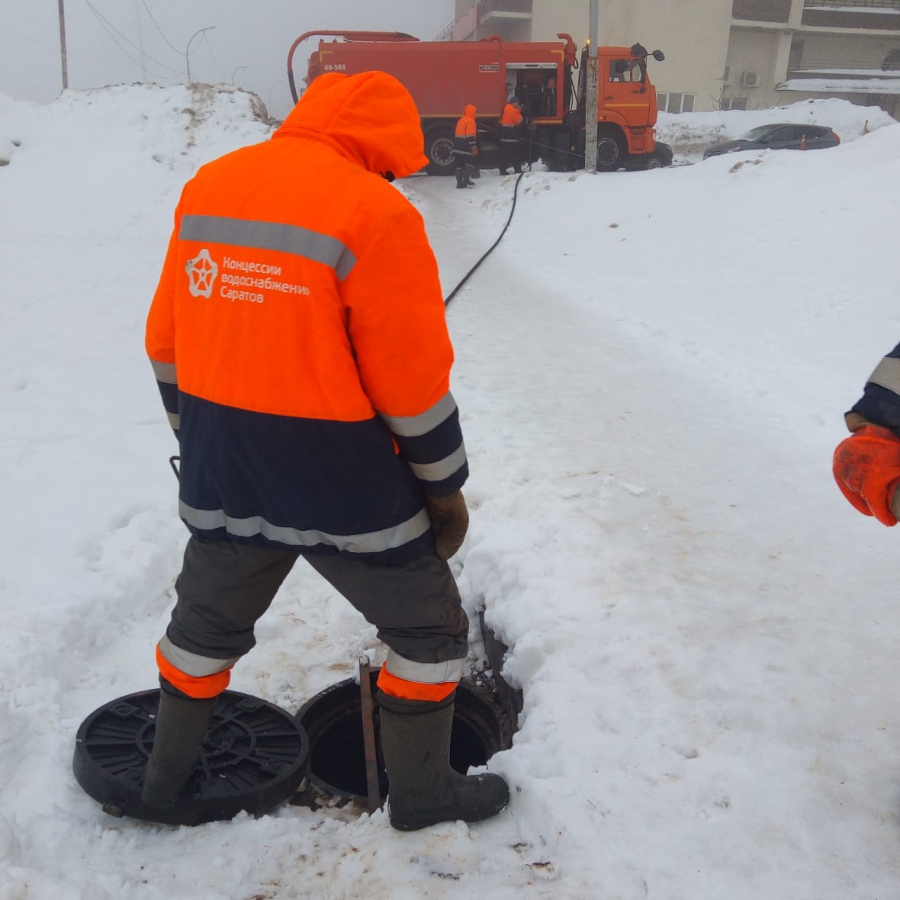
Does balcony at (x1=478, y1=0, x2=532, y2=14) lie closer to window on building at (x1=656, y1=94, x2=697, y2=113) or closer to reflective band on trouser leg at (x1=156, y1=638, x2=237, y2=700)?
window on building at (x1=656, y1=94, x2=697, y2=113)

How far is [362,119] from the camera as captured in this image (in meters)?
1.74

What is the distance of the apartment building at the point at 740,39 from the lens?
114 feet

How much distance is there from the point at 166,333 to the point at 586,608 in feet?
6.01

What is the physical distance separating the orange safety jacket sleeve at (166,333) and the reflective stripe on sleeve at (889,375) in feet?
5.42

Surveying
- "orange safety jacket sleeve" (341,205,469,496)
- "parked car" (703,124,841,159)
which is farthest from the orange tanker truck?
"orange safety jacket sleeve" (341,205,469,496)

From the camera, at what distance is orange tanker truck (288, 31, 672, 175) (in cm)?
1753

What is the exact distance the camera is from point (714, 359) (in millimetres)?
5734

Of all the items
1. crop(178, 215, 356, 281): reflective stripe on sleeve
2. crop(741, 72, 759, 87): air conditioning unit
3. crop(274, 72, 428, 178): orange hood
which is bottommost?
crop(178, 215, 356, 281): reflective stripe on sleeve

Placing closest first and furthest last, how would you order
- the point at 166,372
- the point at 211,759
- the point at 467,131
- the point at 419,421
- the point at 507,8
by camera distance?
1. the point at 419,421
2. the point at 166,372
3. the point at 211,759
4. the point at 467,131
5. the point at 507,8

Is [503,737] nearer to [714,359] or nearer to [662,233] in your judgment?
[714,359]

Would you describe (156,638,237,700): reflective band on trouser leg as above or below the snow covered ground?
above

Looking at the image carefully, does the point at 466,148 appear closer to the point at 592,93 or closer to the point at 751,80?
the point at 592,93

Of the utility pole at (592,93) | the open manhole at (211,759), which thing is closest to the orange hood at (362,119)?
the open manhole at (211,759)

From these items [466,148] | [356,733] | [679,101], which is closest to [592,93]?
[466,148]
